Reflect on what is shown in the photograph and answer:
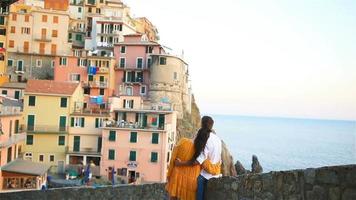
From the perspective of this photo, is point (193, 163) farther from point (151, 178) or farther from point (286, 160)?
point (286, 160)

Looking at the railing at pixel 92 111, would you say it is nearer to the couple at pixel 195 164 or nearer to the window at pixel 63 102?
the window at pixel 63 102

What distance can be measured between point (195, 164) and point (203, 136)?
18.9 inches

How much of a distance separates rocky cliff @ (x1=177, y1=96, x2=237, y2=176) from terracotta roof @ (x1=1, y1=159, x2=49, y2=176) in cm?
2210

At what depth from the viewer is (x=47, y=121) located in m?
50.7

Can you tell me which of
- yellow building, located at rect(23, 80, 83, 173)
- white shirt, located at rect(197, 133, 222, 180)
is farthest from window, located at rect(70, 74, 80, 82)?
white shirt, located at rect(197, 133, 222, 180)

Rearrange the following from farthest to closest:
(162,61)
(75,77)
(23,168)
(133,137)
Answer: (162,61) → (75,77) → (133,137) → (23,168)

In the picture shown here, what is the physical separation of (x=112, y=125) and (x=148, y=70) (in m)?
15.8

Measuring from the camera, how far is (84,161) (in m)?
50.6

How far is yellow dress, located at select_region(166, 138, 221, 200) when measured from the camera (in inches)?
291

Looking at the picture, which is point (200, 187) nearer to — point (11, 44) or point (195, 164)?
point (195, 164)

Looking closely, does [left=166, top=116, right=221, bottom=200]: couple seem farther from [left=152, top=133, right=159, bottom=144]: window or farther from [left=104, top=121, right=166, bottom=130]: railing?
[left=104, top=121, right=166, bottom=130]: railing

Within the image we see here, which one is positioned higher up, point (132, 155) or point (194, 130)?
point (194, 130)

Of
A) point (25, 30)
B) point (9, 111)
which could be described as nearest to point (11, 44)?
point (25, 30)

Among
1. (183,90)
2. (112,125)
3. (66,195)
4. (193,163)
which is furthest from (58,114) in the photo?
(193,163)
